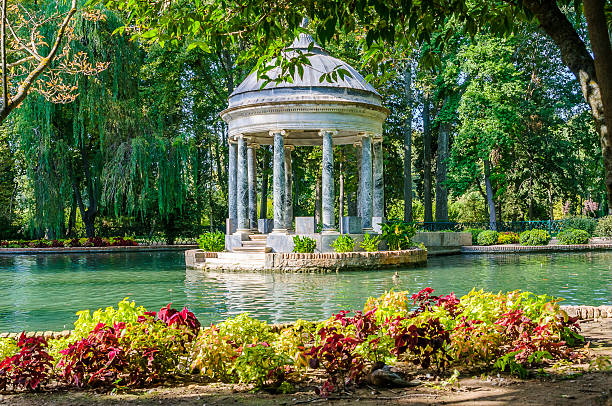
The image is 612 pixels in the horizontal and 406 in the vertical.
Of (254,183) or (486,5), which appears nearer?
(486,5)

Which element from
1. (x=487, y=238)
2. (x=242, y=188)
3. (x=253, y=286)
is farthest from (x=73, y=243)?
(x=487, y=238)

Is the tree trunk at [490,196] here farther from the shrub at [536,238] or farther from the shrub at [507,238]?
the shrub at [536,238]

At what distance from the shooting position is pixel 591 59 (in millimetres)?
5109

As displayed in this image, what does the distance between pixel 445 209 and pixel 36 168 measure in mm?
25808

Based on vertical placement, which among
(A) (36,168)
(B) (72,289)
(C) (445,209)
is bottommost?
(B) (72,289)

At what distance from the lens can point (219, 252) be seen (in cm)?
2244

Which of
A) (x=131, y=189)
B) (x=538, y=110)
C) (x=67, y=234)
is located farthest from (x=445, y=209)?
(x=67, y=234)

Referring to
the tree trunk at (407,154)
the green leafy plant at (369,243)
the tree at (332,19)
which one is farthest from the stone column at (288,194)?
the tree at (332,19)

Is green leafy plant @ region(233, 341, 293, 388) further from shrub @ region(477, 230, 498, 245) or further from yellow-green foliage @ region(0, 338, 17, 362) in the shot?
shrub @ region(477, 230, 498, 245)

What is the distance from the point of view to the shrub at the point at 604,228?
32000 millimetres

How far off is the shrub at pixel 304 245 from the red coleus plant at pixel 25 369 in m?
15.8

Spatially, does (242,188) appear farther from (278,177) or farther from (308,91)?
(308,91)

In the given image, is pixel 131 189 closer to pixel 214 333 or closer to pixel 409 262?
pixel 409 262

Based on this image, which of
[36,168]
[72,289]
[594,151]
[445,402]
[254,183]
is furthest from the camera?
[594,151]
